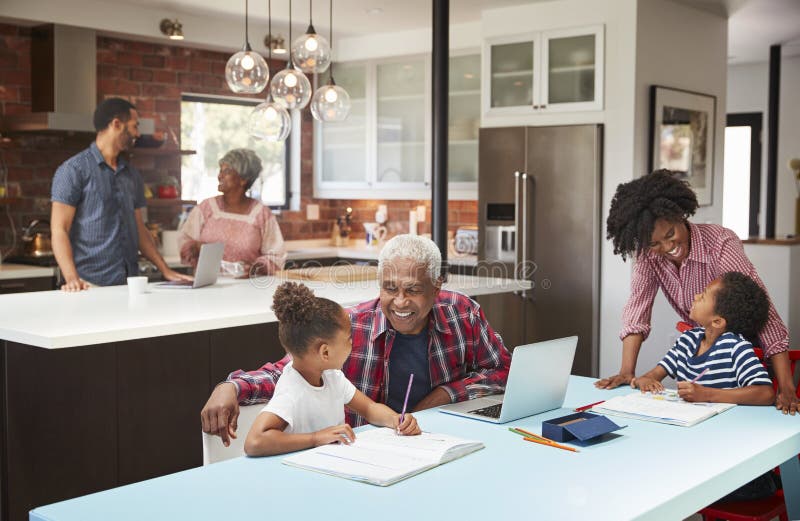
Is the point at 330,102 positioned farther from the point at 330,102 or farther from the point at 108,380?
the point at 108,380

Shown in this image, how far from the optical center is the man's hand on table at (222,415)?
1964mm

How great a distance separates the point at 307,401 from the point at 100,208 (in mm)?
2515

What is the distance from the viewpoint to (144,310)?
3.32m

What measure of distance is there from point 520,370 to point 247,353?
1.71 meters

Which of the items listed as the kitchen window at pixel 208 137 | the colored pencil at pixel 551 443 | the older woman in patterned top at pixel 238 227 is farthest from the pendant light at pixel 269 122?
the kitchen window at pixel 208 137

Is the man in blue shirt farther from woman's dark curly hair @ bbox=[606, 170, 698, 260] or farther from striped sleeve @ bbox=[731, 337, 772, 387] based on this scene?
striped sleeve @ bbox=[731, 337, 772, 387]

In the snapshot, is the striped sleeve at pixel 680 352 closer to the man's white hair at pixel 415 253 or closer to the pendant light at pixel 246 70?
the man's white hair at pixel 415 253

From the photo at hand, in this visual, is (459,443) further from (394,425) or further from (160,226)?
(160,226)

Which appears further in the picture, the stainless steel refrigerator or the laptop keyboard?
the stainless steel refrigerator

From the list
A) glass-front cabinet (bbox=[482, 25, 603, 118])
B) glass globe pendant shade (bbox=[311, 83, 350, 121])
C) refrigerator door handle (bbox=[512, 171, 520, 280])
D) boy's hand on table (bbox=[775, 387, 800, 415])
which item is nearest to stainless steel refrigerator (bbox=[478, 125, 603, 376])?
refrigerator door handle (bbox=[512, 171, 520, 280])

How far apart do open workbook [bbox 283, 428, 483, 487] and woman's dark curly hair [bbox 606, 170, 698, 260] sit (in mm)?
1107

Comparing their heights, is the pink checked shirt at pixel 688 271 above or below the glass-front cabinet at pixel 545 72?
below

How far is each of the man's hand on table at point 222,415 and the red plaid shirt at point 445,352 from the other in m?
0.29

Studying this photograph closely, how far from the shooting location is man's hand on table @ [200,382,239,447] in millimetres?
1964
